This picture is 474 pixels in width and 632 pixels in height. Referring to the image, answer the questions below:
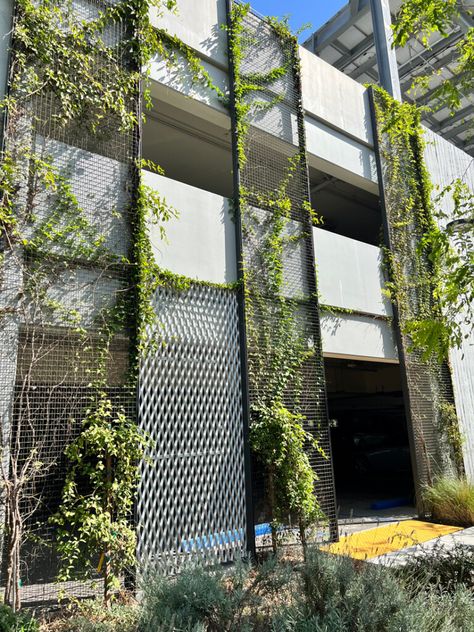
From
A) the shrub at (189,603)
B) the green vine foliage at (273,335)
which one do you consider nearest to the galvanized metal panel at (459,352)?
the green vine foliage at (273,335)

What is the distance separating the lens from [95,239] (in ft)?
16.8

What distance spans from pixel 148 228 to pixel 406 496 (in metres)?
7.13

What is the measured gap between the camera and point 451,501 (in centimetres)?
718

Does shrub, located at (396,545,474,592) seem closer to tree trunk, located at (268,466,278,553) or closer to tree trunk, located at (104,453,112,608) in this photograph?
tree trunk, located at (268,466,278,553)

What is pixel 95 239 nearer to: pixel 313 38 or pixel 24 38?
pixel 24 38

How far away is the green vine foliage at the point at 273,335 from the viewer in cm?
555

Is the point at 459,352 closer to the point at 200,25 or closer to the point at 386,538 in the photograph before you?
the point at 386,538

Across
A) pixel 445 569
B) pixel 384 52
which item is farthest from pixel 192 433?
pixel 384 52

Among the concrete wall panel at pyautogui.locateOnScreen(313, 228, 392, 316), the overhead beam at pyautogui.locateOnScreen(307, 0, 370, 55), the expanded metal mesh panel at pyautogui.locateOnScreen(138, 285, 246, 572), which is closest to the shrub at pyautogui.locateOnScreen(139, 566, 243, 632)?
the expanded metal mesh panel at pyautogui.locateOnScreen(138, 285, 246, 572)

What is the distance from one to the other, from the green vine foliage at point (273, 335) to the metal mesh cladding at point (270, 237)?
0.02m

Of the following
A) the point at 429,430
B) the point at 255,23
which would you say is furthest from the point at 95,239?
the point at 429,430

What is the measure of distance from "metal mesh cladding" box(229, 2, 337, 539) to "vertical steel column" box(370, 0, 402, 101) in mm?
3017

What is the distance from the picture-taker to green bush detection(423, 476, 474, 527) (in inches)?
276

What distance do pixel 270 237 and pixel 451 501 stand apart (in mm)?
4714
